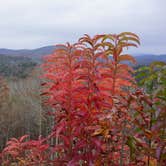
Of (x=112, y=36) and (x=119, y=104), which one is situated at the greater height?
(x=112, y=36)

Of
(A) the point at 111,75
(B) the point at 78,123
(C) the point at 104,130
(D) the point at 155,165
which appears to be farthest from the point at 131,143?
(A) the point at 111,75

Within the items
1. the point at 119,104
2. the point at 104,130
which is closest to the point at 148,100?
the point at 119,104

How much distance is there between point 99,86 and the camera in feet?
7.99

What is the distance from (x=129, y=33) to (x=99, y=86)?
0.47 m

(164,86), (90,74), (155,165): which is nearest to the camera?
(164,86)

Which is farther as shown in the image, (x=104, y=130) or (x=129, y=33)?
(x=129, y=33)

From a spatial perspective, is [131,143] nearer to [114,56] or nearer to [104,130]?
[104,130]

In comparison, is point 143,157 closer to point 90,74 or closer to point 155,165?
point 155,165

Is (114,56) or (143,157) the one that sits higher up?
(114,56)

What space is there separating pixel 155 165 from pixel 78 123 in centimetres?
63

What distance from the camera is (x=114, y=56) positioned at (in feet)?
8.26

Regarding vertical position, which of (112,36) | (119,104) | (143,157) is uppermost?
(112,36)

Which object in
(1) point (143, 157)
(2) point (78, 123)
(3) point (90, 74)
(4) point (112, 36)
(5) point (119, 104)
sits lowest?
(1) point (143, 157)

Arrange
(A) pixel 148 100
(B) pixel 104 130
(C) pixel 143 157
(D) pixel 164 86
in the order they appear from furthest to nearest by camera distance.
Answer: (C) pixel 143 157
(B) pixel 104 130
(A) pixel 148 100
(D) pixel 164 86
